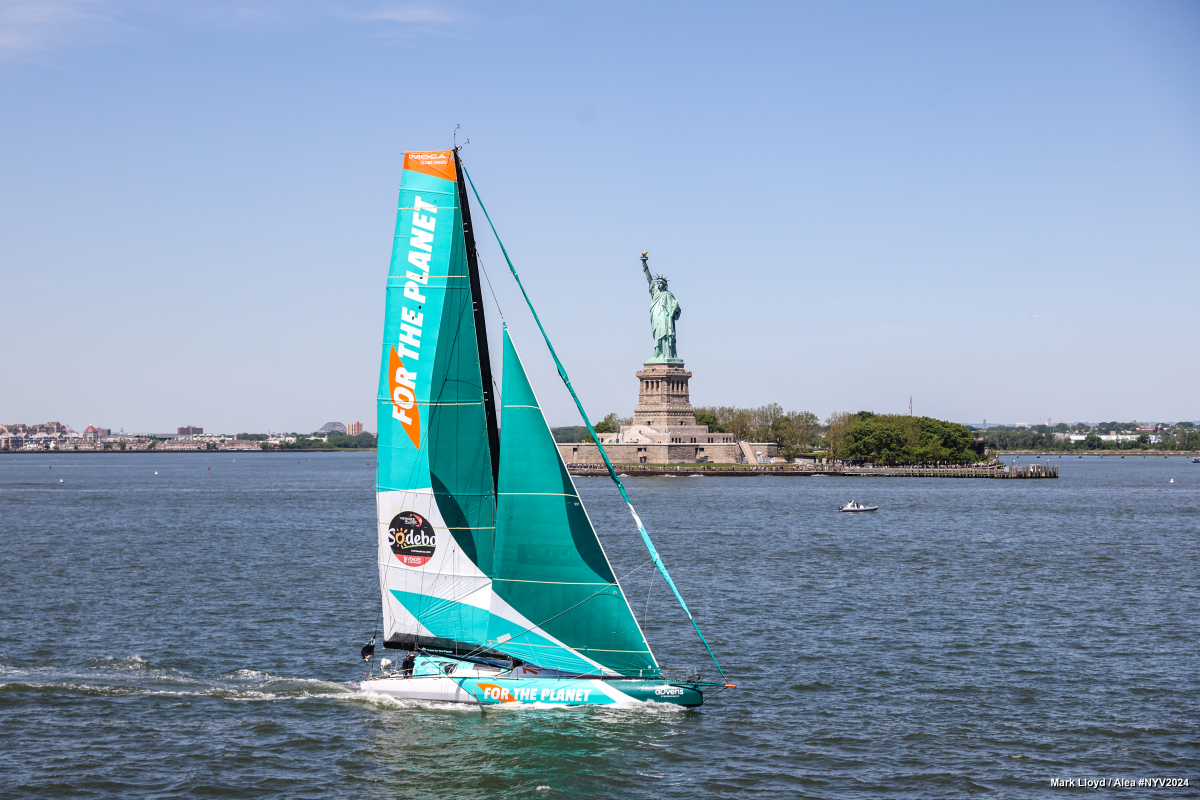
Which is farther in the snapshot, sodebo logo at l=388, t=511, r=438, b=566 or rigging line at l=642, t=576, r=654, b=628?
rigging line at l=642, t=576, r=654, b=628

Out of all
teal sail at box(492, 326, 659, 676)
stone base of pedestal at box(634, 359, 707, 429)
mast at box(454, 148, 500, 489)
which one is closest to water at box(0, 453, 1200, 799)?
teal sail at box(492, 326, 659, 676)

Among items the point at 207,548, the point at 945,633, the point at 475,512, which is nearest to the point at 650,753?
the point at 475,512

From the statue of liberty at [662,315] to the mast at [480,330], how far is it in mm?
123089

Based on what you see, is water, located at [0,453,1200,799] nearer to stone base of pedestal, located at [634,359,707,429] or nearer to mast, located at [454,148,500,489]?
mast, located at [454,148,500,489]

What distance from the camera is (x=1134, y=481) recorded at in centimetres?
14525

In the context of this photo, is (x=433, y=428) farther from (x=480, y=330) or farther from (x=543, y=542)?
(x=543, y=542)

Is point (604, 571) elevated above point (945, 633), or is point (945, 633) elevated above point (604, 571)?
point (604, 571)

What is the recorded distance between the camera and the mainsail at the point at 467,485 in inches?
859

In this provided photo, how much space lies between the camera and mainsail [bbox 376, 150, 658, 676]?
21.8m

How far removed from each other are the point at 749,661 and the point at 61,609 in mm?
22581

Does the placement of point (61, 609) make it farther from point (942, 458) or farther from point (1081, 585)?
point (942, 458)

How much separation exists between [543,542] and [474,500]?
5.32 ft

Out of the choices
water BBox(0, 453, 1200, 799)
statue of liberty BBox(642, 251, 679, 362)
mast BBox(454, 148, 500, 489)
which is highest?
statue of liberty BBox(642, 251, 679, 362)

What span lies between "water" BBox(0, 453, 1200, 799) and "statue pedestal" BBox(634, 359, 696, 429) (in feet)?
287
